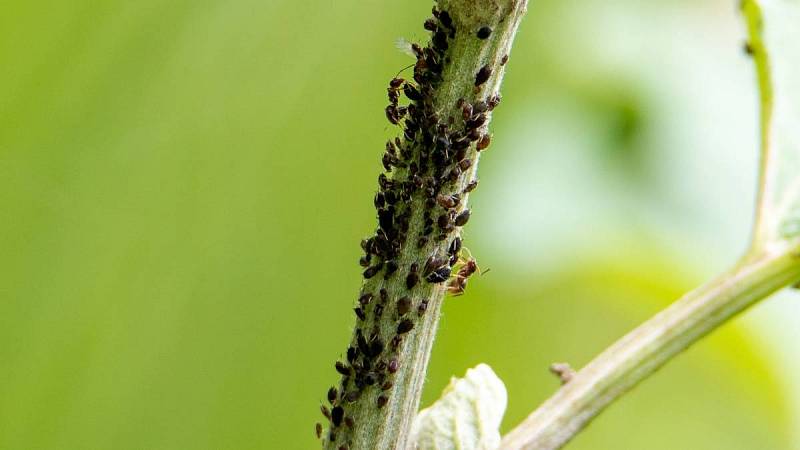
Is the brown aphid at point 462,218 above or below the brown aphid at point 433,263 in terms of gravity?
above

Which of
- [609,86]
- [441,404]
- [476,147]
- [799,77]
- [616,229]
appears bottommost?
[441,404]

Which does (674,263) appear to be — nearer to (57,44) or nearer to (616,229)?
(616,229)

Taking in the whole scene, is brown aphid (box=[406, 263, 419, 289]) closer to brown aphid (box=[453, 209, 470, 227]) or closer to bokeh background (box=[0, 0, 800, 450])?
brown aphid (box=[453, 209, 470, 227])

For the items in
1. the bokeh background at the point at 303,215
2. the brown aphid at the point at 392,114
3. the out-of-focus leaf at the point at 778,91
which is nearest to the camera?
the brown aphid at the point at 392,114

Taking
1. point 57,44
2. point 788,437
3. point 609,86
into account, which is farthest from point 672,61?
point 57,44

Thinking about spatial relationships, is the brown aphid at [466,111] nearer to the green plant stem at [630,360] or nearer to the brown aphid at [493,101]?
the brown aphid at [493,101]

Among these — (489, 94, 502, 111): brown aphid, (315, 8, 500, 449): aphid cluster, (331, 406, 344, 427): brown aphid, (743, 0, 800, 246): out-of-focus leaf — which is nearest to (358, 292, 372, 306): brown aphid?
(315, 8, 500, 449): aphid cluster

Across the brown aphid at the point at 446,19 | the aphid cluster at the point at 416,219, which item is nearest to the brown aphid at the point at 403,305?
the aphid cluster at the point at 416,219

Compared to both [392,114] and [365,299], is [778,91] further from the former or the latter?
[365,299]
